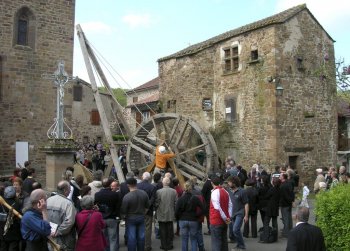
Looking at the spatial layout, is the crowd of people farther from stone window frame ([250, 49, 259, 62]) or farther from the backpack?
stone window frame ([250, 49, 259, 62])

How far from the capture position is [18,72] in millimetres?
17812

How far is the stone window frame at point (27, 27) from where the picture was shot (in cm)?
1786

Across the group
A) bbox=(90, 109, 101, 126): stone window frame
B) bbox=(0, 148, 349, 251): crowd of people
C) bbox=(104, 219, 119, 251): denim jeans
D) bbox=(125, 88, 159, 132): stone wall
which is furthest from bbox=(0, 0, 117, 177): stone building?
bbox=(125, 88, 159, 132): stone wall

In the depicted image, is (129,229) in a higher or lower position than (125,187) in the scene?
lower

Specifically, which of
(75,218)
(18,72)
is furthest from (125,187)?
(18,72)

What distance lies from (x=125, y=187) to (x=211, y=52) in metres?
14.7

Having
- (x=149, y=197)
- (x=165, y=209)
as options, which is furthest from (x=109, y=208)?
(x=165, y=209)

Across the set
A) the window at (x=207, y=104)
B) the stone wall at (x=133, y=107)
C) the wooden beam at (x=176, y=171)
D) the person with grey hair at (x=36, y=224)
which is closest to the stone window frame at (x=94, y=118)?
the stone wall at (x=133, y=107)

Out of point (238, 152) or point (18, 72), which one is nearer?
point (18, 72)

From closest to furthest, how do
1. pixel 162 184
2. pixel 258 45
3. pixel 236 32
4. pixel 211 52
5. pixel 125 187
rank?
1. pixel 125 187
2. pixel 162 184
3. pixel 258 45
4. pixel 236 32
5. pixel 211 52

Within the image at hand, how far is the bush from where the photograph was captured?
599 cm

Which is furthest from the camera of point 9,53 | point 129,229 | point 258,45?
point 258,45

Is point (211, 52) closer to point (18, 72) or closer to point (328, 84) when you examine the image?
point (328, 84)

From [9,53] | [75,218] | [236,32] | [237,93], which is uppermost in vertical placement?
[236,32]
